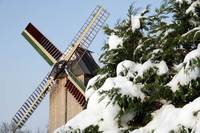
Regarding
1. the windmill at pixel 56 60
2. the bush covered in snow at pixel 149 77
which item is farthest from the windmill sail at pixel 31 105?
the bush covered in snow at pixel 149 77

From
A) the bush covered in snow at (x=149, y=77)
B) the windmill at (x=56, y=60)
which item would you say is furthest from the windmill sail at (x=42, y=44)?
the bush covered in snow at (x=149, y=77)

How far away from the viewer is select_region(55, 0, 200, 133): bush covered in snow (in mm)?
8734

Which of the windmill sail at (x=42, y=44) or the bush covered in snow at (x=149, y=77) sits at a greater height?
the windmill sail at (x=42, y=44)

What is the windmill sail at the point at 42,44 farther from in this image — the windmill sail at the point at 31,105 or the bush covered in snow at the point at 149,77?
the bush covered in snow at the point at 149,77

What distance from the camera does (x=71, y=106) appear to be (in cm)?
2298

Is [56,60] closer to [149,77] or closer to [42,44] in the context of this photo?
[42,44]

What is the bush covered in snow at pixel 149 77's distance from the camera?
873 cm

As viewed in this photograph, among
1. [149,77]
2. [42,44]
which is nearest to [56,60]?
[42,44]

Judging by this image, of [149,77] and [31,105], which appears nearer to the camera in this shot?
[149,77]

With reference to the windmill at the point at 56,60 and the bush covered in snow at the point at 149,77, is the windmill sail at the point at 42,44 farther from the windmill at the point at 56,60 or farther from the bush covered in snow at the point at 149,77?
the bush covered in snow at the point at 149,77

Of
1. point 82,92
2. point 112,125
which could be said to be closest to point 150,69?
point 112,125

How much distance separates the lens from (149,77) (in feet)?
31.6

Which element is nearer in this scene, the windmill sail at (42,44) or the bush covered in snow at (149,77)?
the bush covered in snow at (149,77)

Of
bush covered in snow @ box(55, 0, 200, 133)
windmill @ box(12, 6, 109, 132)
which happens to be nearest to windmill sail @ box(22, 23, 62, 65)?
windmill @ box(12, 6, 109, 132)
